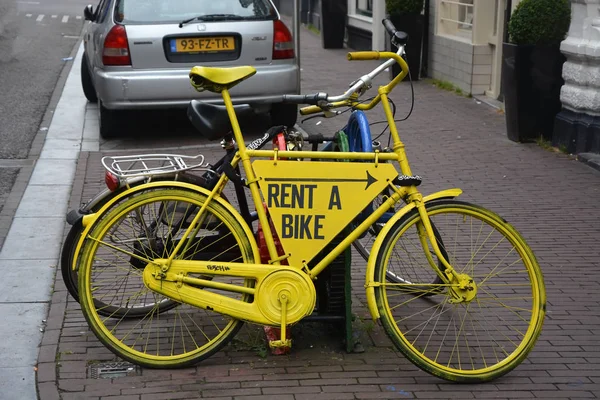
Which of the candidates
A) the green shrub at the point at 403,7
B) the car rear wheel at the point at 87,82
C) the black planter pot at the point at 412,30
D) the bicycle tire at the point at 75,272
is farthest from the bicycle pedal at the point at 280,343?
the green shrub at the point at 403,7

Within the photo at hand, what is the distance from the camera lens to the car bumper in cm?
1003

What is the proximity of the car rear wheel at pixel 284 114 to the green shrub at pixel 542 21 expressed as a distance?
8.58ft

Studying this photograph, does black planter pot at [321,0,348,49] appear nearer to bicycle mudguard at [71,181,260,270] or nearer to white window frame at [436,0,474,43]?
white window frame at [436,0,474,43]

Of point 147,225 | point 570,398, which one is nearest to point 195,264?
point 147,225

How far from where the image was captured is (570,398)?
175 inches

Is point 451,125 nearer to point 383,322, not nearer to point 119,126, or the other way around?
point 119,126

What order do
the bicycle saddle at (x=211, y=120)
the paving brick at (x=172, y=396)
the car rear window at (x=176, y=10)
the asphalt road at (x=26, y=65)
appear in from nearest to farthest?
the paving brick at (x=172, y=396)
the bicycle saddle at (x=211, y=120)
the car rear window at (x=176, y=10)
the asphalt road at (x=26, y=65)

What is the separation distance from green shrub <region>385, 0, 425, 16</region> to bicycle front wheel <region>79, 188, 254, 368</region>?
10.2m

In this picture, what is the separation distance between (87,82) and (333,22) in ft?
29.5

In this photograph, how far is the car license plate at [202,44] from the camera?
1002 centimetres

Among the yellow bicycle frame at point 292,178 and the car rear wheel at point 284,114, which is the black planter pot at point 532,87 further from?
the yellow bicycle frame at point 292,178

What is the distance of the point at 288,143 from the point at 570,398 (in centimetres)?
182

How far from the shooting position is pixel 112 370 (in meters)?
4.76

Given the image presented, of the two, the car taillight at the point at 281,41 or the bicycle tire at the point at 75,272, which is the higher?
the car taillight at the point at 281,41
